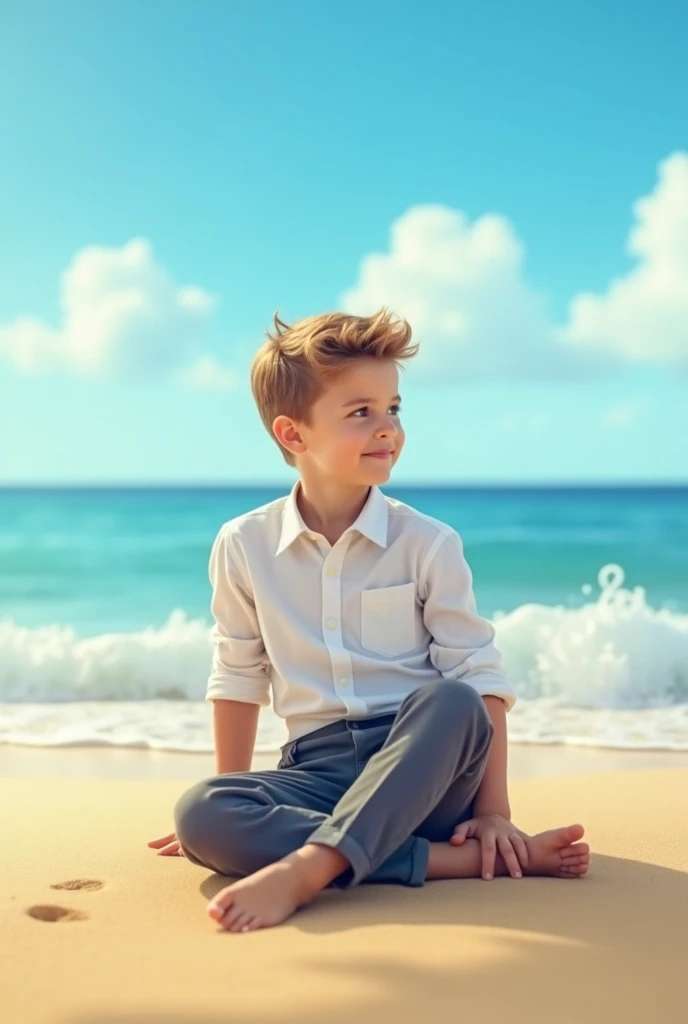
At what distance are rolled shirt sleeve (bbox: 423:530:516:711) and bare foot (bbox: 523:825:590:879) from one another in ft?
1.26

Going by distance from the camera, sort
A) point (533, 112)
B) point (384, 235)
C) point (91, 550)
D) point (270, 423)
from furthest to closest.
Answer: point (384, 235) → point (533, 112) → point (91, 550) → point (270, 423)

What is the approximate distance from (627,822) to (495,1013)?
1646 mm

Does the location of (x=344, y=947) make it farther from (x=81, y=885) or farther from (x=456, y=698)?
(x=81, y=885)

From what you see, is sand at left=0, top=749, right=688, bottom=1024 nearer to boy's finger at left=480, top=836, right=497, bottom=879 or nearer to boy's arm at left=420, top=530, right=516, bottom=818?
boy's finger at left=480, top=836, right=497, bottom=879

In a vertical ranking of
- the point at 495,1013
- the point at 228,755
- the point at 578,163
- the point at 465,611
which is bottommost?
the point at 495,1013

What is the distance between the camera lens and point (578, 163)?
94.2 ft

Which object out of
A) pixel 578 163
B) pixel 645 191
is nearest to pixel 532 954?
pixel 578 163

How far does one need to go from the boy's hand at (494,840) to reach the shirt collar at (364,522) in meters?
0.73

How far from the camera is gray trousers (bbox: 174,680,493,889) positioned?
241 centimetres

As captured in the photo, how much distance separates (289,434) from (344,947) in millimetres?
1466

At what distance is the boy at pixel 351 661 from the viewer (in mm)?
2520

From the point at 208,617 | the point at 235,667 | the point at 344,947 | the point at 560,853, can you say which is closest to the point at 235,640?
the point at 235,667

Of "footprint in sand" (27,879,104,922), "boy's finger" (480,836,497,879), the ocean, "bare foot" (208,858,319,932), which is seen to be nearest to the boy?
"boy's finger" (480,836,497,879)

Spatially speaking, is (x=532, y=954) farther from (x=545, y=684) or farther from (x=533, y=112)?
(x=533, y=112)
